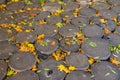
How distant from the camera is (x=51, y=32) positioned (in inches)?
131

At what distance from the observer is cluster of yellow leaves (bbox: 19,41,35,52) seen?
3.03m

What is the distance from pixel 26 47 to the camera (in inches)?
121

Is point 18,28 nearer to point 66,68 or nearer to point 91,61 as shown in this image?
point 66,68

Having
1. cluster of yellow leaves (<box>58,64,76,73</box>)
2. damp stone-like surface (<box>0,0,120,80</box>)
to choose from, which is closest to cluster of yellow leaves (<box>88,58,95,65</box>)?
damp stone-like surface (<box>0,0,120,80</box>)

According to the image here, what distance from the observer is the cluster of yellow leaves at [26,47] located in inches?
119

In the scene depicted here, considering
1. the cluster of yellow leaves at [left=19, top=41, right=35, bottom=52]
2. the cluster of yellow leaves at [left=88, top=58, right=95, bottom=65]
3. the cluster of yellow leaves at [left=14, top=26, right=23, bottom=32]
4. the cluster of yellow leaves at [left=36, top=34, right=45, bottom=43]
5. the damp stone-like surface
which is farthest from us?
the cluster of yellow leaves at [left=14, top=26, right=23, bottom=32]

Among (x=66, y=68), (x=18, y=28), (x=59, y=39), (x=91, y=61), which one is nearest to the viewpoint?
(x=66, y=68)

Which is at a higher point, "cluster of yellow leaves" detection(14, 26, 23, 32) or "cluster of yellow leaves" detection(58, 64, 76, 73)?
"cluster of yellow leaves" detection(14, 26, 23, 32)

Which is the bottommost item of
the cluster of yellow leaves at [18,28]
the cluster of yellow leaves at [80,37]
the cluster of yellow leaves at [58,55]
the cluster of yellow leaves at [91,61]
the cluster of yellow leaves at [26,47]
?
the cluster of yellow leaves at [91,61]

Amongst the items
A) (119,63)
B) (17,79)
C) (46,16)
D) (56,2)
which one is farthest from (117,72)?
(56,2)

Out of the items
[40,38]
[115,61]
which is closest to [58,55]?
[40,38]

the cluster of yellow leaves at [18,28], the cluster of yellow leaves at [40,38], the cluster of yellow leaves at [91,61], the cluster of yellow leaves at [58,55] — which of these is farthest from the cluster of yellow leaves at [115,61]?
the cluster of yellow leaves at [18,28]

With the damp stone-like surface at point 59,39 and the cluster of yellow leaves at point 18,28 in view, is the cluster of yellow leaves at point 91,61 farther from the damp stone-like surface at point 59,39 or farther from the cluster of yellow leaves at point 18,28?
the cluster of yellow leaves at point 18,28

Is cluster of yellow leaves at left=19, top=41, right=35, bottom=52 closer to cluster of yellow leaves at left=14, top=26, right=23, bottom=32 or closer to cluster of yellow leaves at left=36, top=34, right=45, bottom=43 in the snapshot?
cluster of yellow leaves at left=36, top=34, right=45, bottom=43
